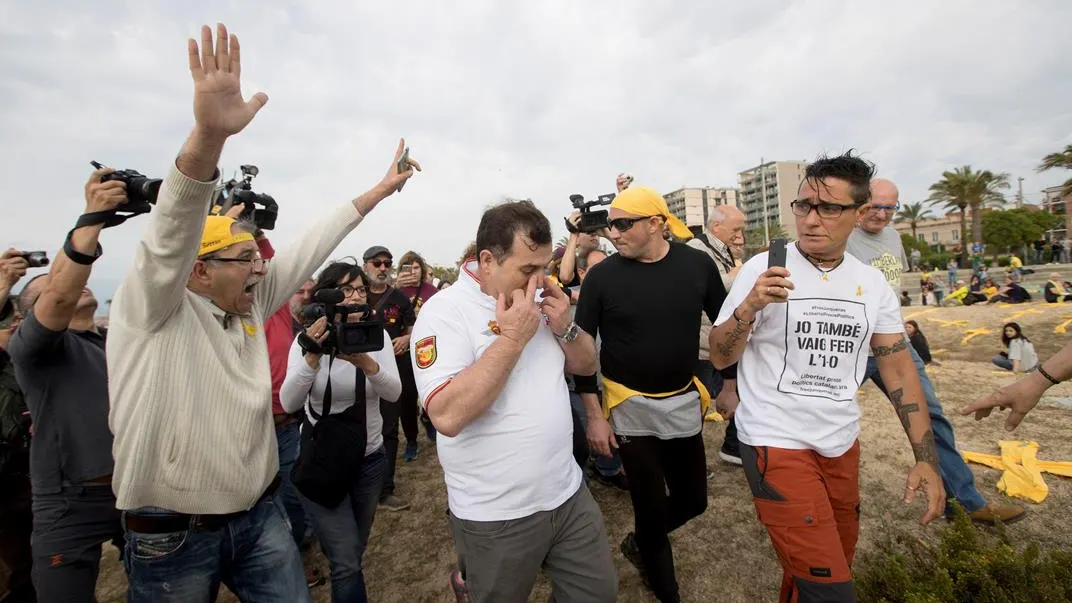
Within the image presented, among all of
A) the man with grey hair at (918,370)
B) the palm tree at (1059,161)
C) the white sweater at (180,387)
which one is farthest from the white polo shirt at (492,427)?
the palm tree at (1059,161)

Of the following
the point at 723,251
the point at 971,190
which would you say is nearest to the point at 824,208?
the point at 723,251

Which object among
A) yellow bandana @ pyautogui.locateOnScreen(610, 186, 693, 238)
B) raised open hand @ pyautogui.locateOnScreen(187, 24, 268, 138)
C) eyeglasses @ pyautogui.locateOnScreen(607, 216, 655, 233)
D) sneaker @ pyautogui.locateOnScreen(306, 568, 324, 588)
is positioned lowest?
sneaker @ pyautogui.locateOnScreen(306, 568, 324, 588)

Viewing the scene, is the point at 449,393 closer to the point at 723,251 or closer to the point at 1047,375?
the point at 1047,375

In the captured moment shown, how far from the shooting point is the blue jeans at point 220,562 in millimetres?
1829

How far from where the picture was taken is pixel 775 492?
7.31 feet

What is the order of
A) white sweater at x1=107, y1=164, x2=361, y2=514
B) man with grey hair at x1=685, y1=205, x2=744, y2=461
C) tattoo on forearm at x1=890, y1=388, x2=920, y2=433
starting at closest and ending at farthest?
white sweater at x1=107, y1=164, x2=361, y2=514 < tattoo on forearm at x1=890, y1=388, x2=920, y2=433 < man with grey hair at x1=685, y1=205, x2=744, y2=461

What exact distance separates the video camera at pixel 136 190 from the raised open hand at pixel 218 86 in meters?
0.39

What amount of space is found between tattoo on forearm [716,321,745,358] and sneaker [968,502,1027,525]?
8.27 ft

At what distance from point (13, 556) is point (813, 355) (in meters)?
4.74

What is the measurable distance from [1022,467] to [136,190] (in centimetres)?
594

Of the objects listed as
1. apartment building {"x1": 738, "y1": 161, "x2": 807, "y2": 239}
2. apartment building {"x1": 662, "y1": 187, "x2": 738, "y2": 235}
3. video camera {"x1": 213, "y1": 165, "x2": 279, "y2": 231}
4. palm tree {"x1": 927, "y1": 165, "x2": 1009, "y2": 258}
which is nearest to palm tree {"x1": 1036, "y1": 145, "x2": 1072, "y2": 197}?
palm tree {"x1": 927, "y1": 165, "x2": 1009, "y2": 258}

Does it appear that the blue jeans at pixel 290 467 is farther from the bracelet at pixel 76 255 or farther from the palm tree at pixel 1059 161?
the palm tree at pixel 1059 161

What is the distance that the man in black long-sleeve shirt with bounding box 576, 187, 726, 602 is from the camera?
2.95 meters

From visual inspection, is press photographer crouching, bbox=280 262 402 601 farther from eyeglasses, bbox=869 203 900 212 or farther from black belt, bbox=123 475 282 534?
eyeglasses, bbox=869 203 900 212
